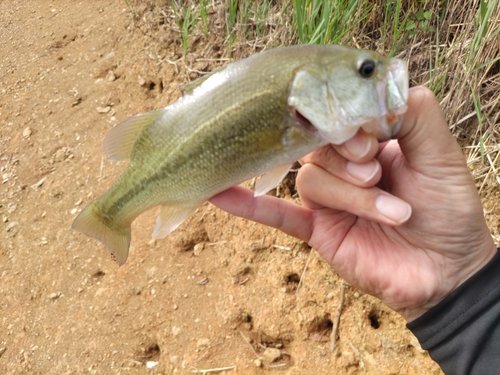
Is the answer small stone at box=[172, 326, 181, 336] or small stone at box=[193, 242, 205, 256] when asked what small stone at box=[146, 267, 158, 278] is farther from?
small stone at box=[172, 326, 181, 336]

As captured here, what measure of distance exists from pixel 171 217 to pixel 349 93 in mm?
974

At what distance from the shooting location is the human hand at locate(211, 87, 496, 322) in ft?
5.88

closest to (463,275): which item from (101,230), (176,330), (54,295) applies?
(101,230)

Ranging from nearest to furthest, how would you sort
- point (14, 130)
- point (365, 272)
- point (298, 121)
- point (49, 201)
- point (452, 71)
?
point (298, 121)
point (365, 272)
point (452, 71)
point (49, 201)
point (14, 130)

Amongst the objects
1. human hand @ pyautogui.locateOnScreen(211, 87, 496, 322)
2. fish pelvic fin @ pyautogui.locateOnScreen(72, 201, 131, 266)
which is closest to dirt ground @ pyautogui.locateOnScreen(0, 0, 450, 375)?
human hand @ pyautogui.locateOnScreen(211, 87, 496, 322)

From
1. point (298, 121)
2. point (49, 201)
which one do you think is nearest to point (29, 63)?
point (49, 201)

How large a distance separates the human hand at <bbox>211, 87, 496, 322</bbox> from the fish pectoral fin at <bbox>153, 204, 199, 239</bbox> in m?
0.25

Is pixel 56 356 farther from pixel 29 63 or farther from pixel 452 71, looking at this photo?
pixel 29 63

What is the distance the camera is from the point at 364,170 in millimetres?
1831

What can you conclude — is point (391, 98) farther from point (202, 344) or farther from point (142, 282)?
point (142, 282)

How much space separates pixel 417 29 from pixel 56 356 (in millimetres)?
3576

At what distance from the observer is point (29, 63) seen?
19.9 ft

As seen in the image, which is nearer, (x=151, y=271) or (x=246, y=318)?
(x=246, y=318)

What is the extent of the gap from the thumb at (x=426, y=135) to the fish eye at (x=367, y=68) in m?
0.18
